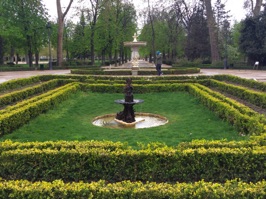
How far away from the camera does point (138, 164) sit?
479cm

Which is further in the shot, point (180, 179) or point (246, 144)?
point (246, 144)

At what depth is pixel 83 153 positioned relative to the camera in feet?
16.0

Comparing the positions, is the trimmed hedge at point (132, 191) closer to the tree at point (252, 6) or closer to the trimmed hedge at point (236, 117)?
the trimmed hedge at point (236, 117)

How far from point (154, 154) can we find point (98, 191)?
1.31 m

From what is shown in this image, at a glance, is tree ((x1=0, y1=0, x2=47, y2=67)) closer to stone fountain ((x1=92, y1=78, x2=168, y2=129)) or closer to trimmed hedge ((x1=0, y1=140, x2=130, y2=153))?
stone fountain ((x1=92, y1=78, x2=168, y2=129))

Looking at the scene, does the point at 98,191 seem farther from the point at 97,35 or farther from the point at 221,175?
the point at 97,35

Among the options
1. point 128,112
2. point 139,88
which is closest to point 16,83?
point 139,88

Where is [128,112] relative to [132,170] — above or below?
above

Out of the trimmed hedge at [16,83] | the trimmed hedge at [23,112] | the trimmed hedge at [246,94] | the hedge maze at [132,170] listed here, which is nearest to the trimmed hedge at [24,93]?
the trimmed hedge at [23,112]

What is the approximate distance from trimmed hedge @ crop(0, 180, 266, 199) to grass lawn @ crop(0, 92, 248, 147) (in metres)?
2.84

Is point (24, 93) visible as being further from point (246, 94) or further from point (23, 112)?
point (246, 94)

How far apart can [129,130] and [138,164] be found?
3.41m

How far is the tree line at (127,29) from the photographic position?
32.3 metres

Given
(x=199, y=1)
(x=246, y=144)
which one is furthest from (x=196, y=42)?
(x=246, y=144)
